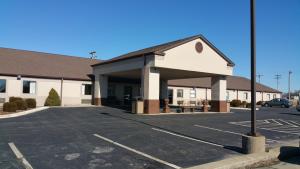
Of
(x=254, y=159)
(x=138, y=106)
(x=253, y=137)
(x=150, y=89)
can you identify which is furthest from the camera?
(x=150, y=89)

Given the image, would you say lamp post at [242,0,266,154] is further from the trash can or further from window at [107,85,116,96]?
window at [107,85,116,96]

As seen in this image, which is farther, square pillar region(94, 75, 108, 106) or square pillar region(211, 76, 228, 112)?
square pillar region(94, 75, 108, 106)

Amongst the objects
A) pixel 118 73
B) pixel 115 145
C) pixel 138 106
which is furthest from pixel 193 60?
pixel 115 145

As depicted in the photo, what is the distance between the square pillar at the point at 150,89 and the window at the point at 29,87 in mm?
12727

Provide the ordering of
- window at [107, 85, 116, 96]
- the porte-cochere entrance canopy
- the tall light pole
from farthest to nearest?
window at [107, 85, 116, 96], the porte-cochere entrance canopy, the tall light pole

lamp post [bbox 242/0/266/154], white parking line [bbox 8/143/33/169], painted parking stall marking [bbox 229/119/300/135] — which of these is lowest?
painted parking stall marking [bbox 229/119/300/135]

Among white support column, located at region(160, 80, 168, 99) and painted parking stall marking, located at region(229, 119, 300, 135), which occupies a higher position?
white support column, located at region(160, 80, 168, 99)

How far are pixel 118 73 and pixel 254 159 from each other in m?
21.8

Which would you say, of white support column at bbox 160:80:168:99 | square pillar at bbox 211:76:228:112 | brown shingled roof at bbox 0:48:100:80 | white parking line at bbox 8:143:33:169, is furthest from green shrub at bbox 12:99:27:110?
square pillar at bbox 211:76:228:112

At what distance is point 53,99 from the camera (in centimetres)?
2894

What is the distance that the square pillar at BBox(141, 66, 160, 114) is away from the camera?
2202cm

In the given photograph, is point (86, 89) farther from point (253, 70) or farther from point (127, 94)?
point (253, 70)

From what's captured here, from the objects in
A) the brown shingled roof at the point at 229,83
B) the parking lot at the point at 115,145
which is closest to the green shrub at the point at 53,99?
the parking lot at the point at 115,145

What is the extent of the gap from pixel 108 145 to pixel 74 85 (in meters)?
22.7
